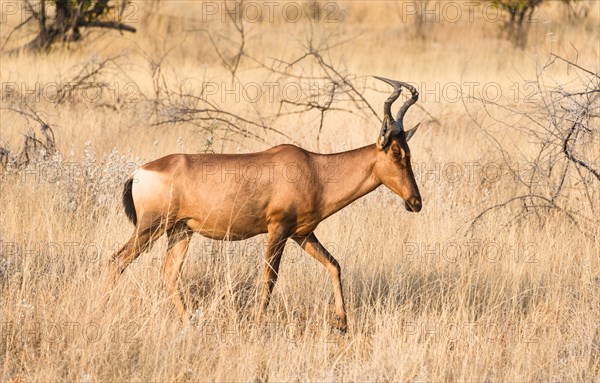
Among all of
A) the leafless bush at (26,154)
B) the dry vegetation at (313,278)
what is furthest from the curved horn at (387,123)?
the leafless bush at (26,154)

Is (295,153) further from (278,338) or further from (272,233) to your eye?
(278,338)

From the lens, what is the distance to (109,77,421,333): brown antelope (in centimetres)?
625

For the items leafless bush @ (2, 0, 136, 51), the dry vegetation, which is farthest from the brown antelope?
leafless bush @ (2, 0, 136, 51)

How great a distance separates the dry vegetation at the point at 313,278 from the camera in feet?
18.2

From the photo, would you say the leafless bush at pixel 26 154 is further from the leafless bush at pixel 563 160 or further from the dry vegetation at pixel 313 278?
the leafless bush at pixel 563 160

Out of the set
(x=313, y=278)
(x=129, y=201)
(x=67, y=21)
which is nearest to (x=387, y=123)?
(x=313, y=278)

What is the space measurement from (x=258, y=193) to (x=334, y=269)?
78cm

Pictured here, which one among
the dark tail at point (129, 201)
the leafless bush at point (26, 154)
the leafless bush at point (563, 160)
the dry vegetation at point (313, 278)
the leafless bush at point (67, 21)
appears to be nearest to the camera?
the dry vegetation at point (313, 278)

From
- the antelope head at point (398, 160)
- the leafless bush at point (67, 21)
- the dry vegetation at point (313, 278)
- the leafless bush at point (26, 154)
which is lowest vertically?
the dry vegetation at point (313, 278)

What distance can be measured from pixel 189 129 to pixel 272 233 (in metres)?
5.82

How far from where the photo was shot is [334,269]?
21.2 ft

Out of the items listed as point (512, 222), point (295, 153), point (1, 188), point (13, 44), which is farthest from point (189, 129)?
point (13, 44)

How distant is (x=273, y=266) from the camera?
21.2ft

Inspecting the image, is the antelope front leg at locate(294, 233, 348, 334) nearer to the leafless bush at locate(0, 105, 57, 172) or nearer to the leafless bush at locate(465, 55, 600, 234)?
the leafless bush at locate(465, 55, 600, 234)
